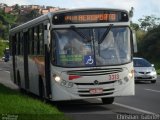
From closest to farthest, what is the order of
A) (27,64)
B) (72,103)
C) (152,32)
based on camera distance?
1. (72,103)
2. (27,64)
3. (152,32)

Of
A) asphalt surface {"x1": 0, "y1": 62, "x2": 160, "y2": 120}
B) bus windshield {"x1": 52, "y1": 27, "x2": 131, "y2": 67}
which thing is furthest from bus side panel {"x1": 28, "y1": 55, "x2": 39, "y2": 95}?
bus windshield {"x1": 52, "y1": 27, "x2": 131, "y2": 67}

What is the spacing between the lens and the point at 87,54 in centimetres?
1653

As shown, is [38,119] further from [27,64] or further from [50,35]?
[27,64]

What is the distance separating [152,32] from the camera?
85.6m

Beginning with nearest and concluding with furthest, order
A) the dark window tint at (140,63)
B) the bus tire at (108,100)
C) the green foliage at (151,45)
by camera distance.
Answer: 1. the bus tire at (108,100)
2. the dark window tint at (140,63)
3. the green foliage at (151,45)

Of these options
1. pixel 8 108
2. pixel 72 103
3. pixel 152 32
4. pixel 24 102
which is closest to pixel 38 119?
pixel 8 108

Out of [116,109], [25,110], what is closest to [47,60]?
[116,109]

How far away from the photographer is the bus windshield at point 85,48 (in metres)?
16.5

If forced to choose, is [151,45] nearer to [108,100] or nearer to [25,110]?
[108,100]

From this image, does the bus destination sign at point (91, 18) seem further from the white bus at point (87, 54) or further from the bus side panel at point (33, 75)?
the bus side panel at point (33, 75)

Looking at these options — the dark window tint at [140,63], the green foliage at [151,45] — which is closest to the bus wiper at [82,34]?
the dark window tint at [140,63]

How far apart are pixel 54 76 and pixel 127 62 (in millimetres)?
2168

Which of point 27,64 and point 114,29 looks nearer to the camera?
point 114,29

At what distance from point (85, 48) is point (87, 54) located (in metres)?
0.19
